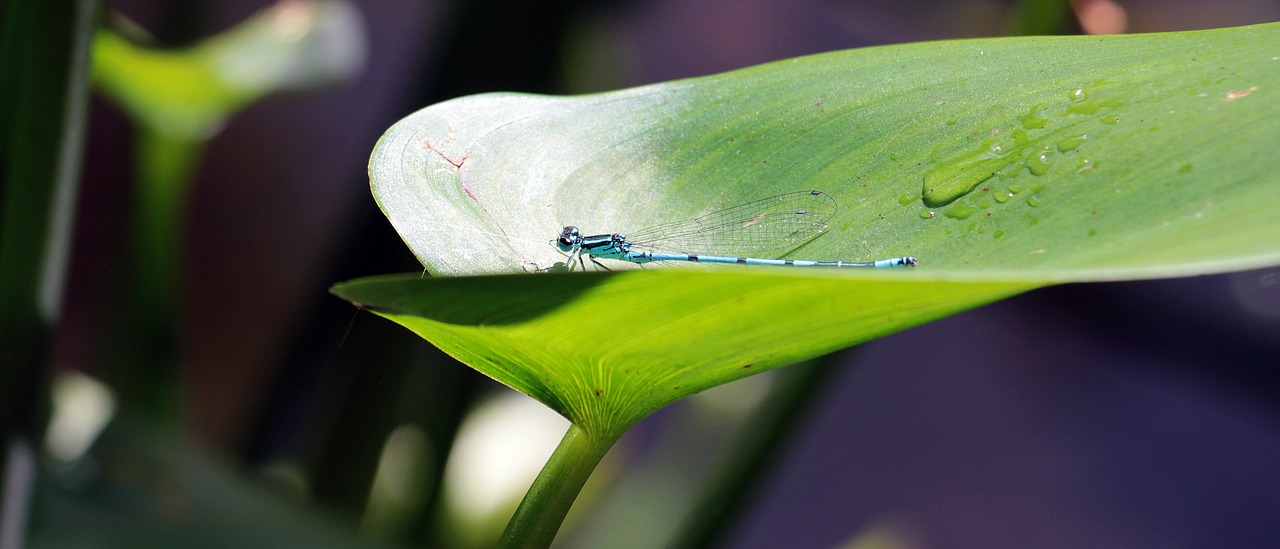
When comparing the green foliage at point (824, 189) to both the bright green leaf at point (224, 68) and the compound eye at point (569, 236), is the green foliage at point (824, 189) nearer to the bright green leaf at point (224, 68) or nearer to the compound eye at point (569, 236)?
→ the compound eye at point (569, 236)

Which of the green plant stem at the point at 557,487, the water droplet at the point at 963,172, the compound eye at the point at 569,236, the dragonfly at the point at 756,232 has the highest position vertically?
the water droplet at the point at 963,172

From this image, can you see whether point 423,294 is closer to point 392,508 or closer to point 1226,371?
point 392,508

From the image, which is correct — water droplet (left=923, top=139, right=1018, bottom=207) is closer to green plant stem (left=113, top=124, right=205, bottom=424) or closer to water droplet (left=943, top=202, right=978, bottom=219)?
water droplet (left=943, top=202, right=978, bottom=219)

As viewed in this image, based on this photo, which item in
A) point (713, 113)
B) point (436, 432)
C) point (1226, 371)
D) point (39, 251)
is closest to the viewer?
point (713, 113)

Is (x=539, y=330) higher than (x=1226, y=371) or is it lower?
lower

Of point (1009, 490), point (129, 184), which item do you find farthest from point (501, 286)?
point (1009, 490)

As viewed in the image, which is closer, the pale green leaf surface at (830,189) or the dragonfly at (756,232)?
the pale green leaf surface at (830,189)

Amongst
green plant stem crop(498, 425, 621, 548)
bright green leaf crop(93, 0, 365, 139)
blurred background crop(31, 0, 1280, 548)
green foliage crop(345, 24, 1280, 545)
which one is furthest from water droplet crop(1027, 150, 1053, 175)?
bright green leaf crop(93, 0, 365, 139)

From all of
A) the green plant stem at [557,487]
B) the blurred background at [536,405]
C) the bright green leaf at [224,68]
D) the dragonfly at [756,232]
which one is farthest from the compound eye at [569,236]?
the bright green leaf at [224,68]
